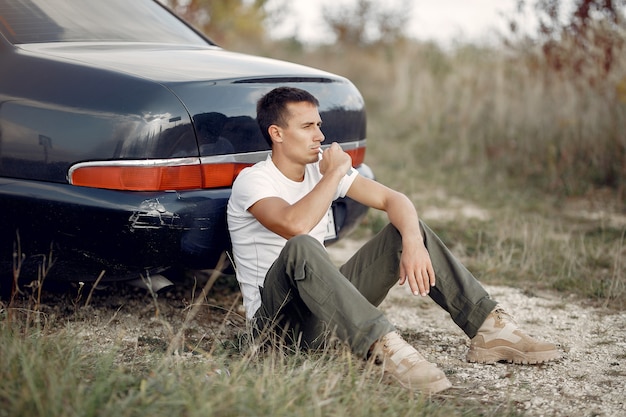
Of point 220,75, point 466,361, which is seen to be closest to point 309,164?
point 220,75

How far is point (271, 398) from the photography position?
2123mm

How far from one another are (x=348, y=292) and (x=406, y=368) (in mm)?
330

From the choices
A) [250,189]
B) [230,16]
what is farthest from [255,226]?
[230,16]

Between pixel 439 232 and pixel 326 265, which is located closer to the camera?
pixel 326 265

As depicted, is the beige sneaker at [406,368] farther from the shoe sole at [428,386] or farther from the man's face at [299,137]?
the man's face at [299,137]

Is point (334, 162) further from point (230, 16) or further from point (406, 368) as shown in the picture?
point (230, 16)

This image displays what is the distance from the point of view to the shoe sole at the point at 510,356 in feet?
9.48

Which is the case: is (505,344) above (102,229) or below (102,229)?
below

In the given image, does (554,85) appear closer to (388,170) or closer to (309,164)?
(388,170)

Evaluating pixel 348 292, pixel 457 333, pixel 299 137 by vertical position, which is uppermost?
pixel 299 137

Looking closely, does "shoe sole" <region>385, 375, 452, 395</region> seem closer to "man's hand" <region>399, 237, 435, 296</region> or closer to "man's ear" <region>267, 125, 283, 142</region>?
"man's hand" <region>399, 237, 435, 296</region>

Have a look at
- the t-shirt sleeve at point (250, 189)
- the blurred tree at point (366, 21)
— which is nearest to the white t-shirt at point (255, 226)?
the t-shirt sleeve at point (250, 189)

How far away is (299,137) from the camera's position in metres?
2.88

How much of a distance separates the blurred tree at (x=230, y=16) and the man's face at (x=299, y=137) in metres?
7.84
